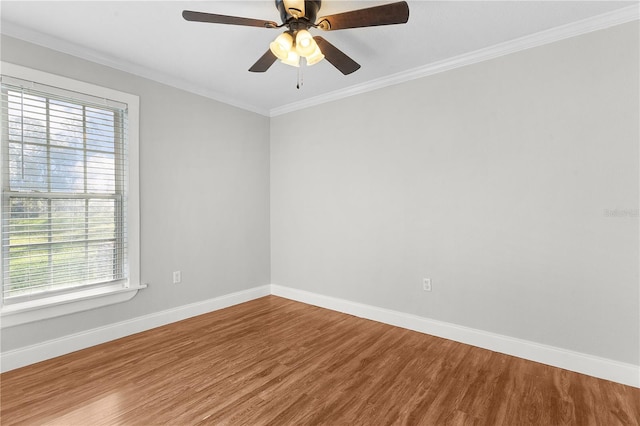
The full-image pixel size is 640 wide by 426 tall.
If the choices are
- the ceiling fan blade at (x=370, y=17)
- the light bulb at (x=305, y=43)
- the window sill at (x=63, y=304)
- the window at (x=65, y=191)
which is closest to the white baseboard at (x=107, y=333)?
the window sill at (x=63, y=304)

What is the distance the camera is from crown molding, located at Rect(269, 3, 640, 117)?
2184mm

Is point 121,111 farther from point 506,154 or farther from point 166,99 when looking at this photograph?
point 506,154

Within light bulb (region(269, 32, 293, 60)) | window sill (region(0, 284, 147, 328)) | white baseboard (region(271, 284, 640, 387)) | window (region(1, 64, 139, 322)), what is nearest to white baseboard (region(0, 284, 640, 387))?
white baseboard (region(271, 284, 640, 387))

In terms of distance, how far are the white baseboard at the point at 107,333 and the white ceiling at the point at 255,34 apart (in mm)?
2439

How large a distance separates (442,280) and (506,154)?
4.16 feet

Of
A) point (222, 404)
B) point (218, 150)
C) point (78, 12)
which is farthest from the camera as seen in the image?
point (218, 150)

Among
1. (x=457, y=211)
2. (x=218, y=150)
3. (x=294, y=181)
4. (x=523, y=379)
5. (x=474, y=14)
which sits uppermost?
(x=474, y=14)

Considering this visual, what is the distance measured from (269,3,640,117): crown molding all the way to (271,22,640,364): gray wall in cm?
6

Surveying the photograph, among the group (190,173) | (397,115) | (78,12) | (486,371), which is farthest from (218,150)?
(486,371)

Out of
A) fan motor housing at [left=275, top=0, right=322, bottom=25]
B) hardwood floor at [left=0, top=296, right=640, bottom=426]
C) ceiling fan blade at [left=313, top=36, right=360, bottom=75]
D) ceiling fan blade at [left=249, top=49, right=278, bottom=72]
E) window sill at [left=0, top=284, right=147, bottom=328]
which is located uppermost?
fan motor housing at [left=275, top=0, right=322, bottom=25]

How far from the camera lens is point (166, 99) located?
3258 mm

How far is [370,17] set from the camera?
5.81 ft

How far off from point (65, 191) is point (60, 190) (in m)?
0.03

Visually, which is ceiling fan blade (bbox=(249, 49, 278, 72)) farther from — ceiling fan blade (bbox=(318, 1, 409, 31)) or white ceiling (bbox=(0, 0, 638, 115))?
ceiling fan blade (bbox=(318, 1, 409, 31))
